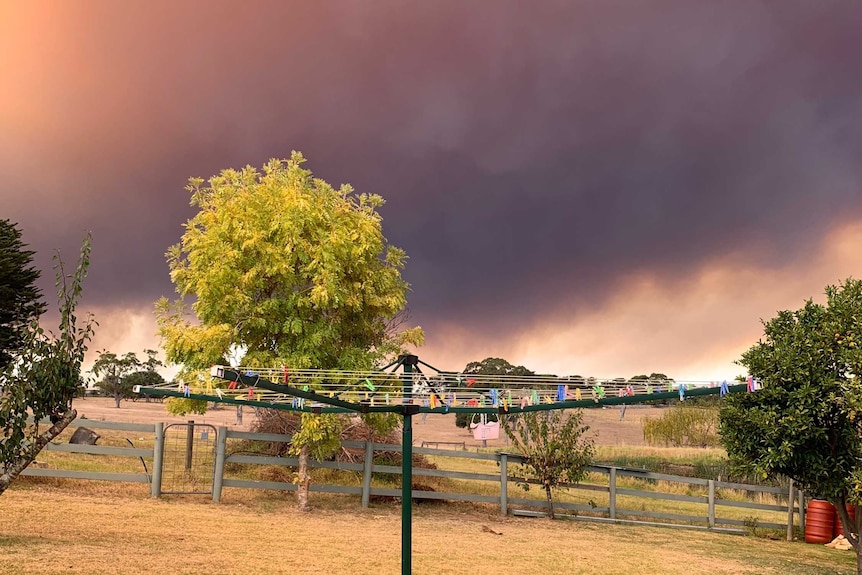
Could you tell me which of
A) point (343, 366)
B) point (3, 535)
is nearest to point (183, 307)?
point (343, 366)

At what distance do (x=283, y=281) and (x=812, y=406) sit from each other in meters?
10.9

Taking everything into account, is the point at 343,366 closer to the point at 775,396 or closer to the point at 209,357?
the point at 209,357

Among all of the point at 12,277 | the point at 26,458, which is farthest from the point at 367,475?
the point at 12,277

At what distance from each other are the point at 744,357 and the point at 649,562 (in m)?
3.97

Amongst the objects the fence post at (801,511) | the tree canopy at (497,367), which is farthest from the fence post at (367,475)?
the tree canopy at (497,367)

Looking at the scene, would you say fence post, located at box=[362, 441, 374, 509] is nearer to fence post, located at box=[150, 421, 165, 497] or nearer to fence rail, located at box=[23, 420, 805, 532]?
fence rail, located at box=[23, 420, 805, 532]

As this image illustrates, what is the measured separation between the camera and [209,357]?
15.0m

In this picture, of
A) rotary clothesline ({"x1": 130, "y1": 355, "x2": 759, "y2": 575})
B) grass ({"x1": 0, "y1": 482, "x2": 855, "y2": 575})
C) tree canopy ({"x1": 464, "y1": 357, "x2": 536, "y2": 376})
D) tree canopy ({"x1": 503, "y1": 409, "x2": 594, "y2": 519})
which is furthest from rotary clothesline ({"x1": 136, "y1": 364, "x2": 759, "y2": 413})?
tree canopy ({"x1": 464, "y1": 357, "x2": 536, "y2": 376})

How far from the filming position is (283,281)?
51.6 feet

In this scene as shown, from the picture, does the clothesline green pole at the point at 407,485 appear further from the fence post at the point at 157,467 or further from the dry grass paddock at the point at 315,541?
the fence post at the point at 157,467

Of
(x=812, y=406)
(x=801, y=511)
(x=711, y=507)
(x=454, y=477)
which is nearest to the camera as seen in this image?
(x=812, y=406)

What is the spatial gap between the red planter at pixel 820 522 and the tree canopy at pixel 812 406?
115 inches

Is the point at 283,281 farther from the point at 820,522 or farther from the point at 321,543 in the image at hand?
the point at 820,522

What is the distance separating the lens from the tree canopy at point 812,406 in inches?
436
